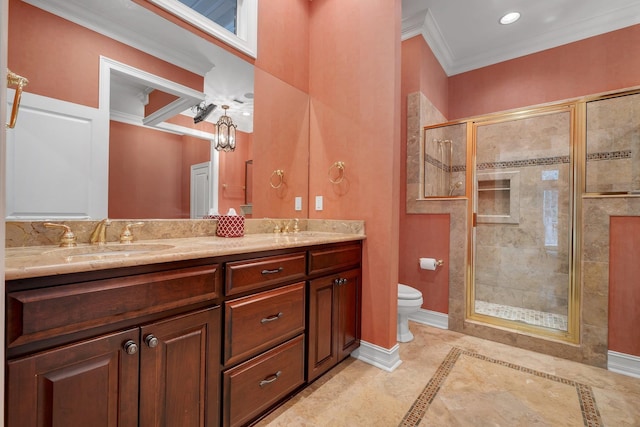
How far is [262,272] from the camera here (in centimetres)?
132

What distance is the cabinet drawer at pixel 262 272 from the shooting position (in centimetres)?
120

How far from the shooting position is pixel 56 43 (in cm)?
121

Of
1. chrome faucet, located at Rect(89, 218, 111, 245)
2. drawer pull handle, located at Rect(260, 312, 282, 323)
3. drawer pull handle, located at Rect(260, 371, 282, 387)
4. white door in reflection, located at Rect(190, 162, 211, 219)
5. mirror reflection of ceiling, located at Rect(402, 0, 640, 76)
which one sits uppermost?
mirror reflection of ceiling, located at Rect(402, 0, 640, 76)

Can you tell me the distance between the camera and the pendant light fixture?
1.83 meters

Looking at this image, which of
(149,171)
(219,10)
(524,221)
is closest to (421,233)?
(524,221)

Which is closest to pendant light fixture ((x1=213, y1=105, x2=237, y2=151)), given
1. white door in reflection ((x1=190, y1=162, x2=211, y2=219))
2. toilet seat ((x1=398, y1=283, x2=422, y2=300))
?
white door in reflection ((x1=190, y1=162, x2=211, y2=219))

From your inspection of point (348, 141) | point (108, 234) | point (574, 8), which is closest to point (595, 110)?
point (574, 8)

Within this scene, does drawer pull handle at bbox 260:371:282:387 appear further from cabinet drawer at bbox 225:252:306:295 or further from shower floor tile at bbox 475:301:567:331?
shower floor tile at bbox 475:301:567:331

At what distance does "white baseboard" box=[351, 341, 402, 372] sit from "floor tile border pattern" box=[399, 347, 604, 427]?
0.83 feet

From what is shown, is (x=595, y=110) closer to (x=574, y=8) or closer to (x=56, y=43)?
(x=574, y=8)

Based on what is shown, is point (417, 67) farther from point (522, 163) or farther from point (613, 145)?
point (613, 145)

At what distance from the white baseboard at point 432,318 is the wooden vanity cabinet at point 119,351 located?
2.17 meters

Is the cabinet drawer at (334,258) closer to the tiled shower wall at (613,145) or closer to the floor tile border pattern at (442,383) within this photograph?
the floor tile border pattern at (442,383)

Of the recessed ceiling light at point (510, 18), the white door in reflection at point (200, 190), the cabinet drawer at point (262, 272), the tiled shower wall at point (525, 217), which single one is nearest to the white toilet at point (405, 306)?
the tiled shower wall at point (525, 217)
